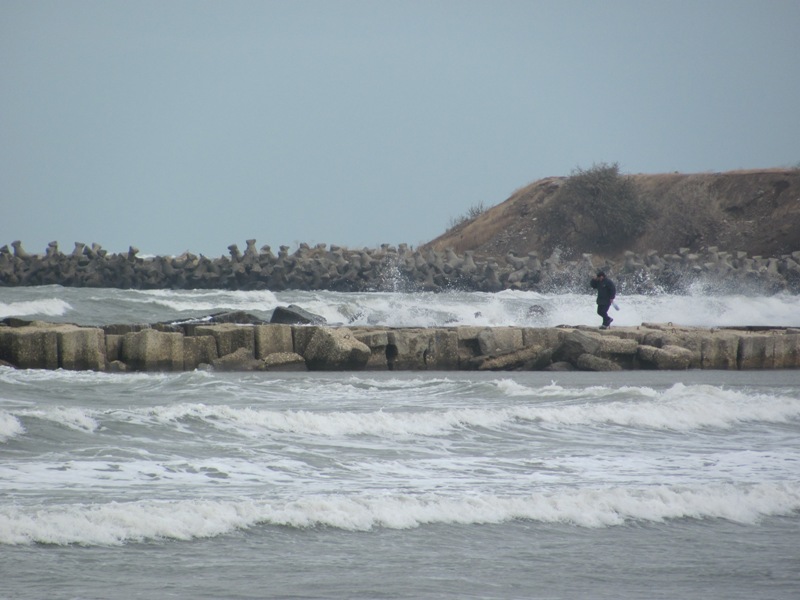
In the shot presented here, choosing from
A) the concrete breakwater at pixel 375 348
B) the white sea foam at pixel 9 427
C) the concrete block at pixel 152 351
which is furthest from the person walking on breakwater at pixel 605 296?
the white sea foam at pixel 9 427

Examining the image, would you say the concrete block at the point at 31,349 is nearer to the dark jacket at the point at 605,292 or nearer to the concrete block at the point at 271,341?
the concrete block at the point at 271,341

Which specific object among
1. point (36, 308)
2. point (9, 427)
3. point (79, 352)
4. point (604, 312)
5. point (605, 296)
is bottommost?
point (9, 427)

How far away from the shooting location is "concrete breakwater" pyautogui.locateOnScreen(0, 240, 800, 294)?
150 ft

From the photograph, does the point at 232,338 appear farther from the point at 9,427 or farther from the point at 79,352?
the point at 9,427

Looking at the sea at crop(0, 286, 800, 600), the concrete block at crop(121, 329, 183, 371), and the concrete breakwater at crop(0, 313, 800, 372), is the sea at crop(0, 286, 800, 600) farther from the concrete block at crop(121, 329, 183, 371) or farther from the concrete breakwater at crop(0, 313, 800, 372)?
the concrete block at crop(121, 329, 183, 371)

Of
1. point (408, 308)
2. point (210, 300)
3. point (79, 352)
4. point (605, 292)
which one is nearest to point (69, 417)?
point (79, 352)

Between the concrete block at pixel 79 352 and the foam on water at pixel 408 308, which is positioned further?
the foam on water at pixel 408 308

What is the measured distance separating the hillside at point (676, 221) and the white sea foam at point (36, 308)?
35.1 metres

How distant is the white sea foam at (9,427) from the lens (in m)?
10.1

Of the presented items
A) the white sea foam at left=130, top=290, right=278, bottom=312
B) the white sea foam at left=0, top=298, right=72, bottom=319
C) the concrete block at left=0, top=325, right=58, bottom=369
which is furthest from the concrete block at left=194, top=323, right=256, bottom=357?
the white sea foam at left=130, top=290, right=278, bottom=312

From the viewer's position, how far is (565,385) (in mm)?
16344

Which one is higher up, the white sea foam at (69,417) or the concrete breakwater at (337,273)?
the concrete breakwater at (337,273)

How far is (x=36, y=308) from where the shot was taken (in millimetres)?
30734

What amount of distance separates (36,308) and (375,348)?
1492cm
